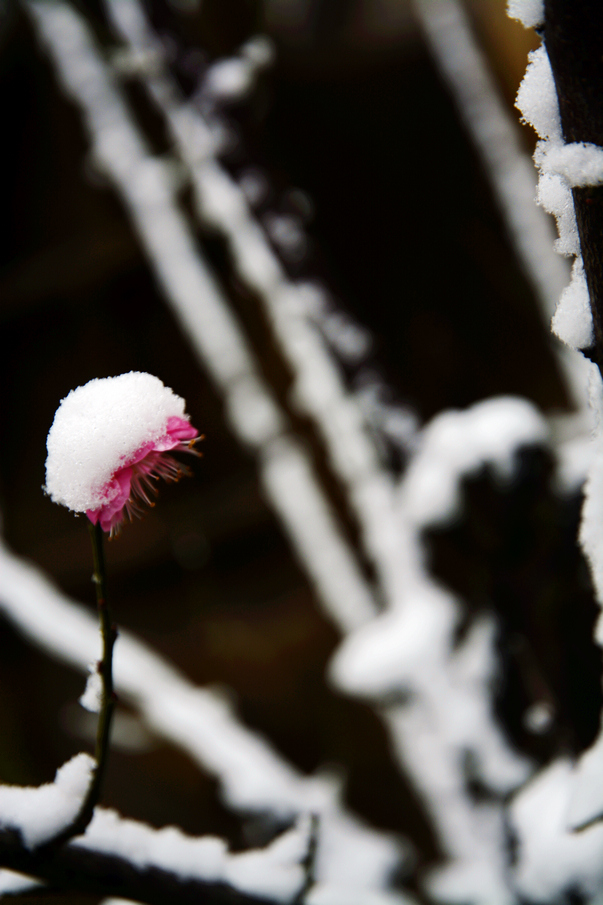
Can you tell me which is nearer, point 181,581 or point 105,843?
point 105,843

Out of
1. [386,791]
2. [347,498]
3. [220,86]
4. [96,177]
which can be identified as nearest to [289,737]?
[386,791]

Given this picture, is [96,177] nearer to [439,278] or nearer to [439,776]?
[439,278]

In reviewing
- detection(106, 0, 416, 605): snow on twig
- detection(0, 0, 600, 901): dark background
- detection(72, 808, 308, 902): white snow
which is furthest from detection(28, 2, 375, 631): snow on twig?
detection(72, 808, 308, 902): white snow

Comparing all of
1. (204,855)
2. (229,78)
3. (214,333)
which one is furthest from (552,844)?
(214,333)

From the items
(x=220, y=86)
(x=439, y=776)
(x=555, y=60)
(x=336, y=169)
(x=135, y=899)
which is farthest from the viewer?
(x=336, y=169)

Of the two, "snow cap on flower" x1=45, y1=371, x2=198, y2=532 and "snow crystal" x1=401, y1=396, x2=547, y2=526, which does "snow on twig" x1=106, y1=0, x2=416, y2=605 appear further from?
"snow cap on flower" x1=45, y1=371, x2=198, y2=532

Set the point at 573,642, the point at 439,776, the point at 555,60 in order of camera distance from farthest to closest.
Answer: the point at 439,776 < the point at 573,642 < the point at 555,60

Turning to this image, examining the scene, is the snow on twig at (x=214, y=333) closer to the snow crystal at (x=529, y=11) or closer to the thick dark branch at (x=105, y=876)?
the thick dark branch at (x=105, y=876)
